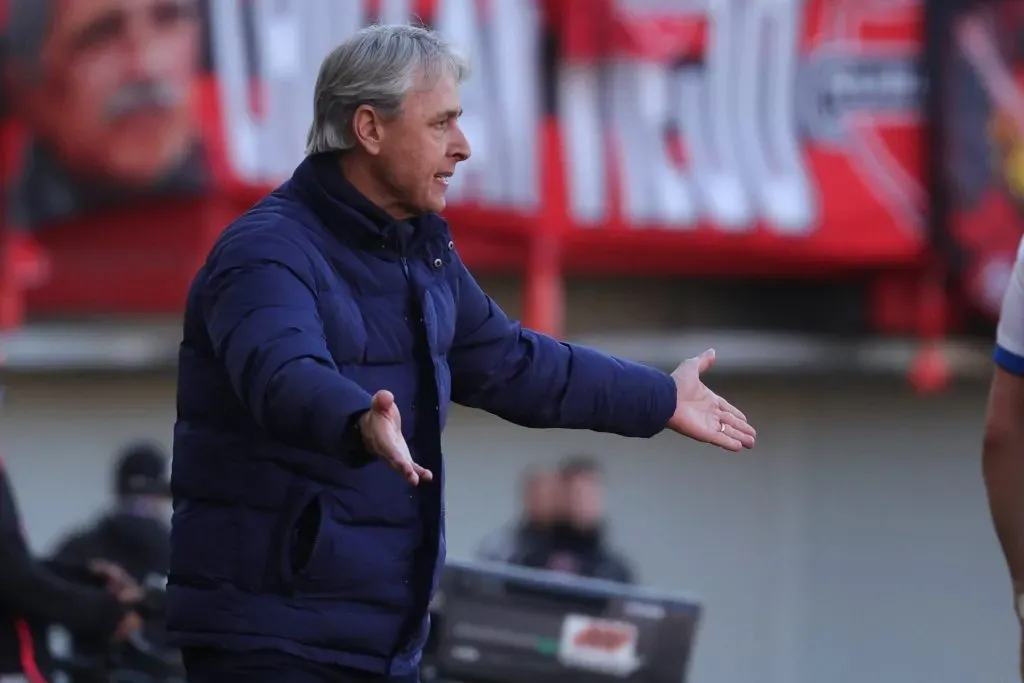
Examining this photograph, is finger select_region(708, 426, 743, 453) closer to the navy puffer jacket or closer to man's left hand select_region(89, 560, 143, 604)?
the navy puffer jacket

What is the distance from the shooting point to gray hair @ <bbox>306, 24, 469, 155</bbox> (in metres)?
3.50

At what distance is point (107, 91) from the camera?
9.16 m

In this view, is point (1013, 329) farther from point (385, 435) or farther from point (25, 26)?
point (25, 26)

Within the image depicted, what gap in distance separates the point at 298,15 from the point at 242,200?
92 cm

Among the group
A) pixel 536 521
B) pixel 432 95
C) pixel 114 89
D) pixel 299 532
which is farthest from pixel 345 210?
pixel 114 89

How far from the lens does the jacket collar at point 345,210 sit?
347cm

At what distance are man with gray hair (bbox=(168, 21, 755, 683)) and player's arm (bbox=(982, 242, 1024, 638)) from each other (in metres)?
1.00

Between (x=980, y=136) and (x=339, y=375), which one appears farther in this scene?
(x=980, y=136)

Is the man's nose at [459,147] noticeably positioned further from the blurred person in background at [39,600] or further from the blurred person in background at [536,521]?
the blurred person in background at [536,521]

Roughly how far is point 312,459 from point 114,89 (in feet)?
20.2

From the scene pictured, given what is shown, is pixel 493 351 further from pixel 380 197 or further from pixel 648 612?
pixel 648 612

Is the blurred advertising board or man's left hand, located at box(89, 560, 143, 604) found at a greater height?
the blurred advertising board

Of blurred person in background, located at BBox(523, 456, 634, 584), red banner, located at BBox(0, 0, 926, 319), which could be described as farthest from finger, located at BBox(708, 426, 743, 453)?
red banner, located at BBox(0, 0, 926, 319)

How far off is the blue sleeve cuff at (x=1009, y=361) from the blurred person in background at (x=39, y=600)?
296 cm
